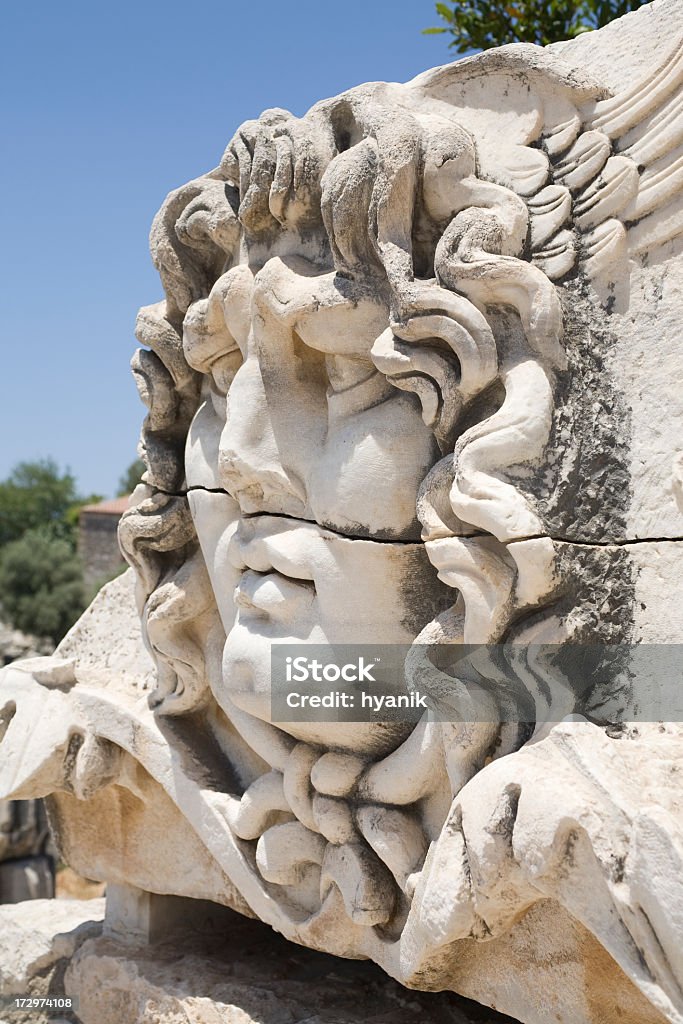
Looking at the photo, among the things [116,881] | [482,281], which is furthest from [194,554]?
[482,281]

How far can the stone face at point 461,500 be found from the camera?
166cm

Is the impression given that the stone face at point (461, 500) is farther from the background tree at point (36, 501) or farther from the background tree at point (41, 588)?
the background tree at point (36, 501)

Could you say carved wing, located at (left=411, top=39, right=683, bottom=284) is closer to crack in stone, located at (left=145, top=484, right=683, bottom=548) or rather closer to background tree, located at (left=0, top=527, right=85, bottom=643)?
crack in stone, located at (left=145, top=484, right=683, bottom=548)

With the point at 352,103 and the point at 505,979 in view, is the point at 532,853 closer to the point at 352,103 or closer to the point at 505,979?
the point at 505,979

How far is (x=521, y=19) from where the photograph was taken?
3.82 m

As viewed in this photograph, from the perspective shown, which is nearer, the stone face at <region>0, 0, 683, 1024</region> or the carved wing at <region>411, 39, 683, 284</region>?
the stone face at <region>0, 0, 683, 1024</region>

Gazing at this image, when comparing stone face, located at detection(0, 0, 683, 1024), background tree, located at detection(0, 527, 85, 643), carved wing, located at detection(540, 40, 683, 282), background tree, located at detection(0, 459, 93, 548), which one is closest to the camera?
stone face, located at detection(0, 0, 683, 1024)

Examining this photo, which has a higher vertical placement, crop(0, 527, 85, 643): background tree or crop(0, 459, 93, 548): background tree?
crop(0, 459, 93, 548): background tree

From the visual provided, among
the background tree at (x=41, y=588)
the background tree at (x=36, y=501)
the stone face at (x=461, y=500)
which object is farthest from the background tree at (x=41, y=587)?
the stone face at (x=461, y=500)

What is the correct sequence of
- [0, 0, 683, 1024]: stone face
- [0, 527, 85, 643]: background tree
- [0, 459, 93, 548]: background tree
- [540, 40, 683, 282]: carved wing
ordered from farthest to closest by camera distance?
1. [0, 459, 93, 548]: background tree
2. [0, 527, 85, 643]: background tree
3. [540, 40, 683, 282]: carved wing
4. [0, 0, 683, 1024]: stone face

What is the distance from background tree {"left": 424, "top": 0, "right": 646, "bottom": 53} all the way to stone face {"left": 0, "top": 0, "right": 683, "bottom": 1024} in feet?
6.62

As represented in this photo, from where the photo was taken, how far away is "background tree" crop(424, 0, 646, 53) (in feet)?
12.2

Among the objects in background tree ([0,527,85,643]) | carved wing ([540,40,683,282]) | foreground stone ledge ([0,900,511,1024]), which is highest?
carved wing ([540,40,683,282])

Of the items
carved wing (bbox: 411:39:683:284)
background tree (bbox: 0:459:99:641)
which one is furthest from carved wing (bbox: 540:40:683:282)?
background tree (bbox: 0:459:99:641)
